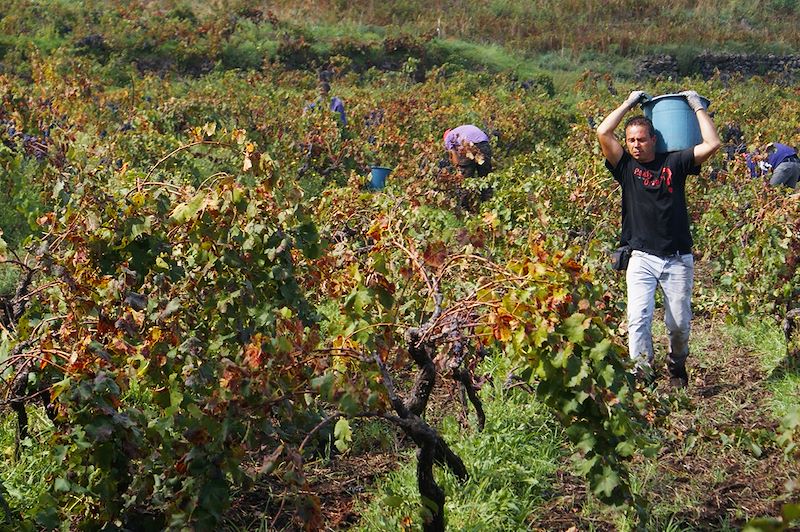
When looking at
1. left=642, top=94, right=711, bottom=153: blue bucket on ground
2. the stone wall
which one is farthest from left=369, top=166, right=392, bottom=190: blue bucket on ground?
the stone wall

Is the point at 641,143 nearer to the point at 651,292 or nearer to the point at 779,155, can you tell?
the point at 651,292

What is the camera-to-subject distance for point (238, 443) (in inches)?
109

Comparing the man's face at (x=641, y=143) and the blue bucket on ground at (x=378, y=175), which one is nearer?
the man's face at (x=641, y=143)

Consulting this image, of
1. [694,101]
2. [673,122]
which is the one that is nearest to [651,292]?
[673,122]

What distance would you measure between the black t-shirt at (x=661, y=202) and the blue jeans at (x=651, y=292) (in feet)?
0.20

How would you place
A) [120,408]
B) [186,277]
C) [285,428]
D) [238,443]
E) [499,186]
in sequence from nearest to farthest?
[238,443], [120,408], [285,428], [186,277], [499,186]

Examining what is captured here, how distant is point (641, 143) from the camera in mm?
4430

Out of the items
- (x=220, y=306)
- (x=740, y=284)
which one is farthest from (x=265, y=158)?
(x=740, y=284)

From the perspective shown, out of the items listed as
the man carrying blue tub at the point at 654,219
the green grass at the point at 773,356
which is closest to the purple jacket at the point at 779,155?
the green grass at the point at 773,356

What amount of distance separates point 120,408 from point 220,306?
1.83ft

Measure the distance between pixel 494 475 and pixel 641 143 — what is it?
185cm

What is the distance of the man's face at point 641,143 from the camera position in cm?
441

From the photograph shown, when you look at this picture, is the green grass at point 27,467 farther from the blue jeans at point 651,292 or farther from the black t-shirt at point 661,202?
the black t-shirt at point 661,202

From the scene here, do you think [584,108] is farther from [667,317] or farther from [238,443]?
[238,443]
